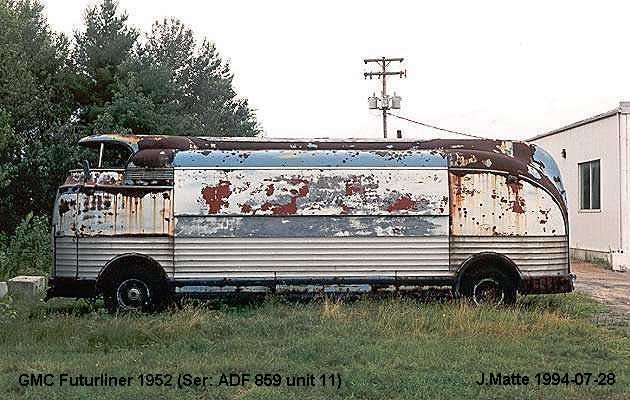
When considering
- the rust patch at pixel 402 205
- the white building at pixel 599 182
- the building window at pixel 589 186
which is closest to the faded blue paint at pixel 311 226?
the rust patch at pixel 402 205

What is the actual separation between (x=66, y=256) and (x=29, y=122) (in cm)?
1299

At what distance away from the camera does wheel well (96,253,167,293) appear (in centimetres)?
1251

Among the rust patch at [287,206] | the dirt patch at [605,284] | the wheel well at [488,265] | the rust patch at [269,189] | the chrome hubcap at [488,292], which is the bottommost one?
the dirt patch at [605,284]

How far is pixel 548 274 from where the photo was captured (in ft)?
42.5

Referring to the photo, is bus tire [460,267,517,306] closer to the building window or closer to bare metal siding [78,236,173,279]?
bare metal siding [78,236,173,279]

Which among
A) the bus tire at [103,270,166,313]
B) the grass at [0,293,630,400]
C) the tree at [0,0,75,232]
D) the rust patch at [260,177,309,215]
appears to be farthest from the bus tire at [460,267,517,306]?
the tree at [0,0,75,232]

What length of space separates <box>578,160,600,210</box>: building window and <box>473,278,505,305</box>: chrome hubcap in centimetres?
1163

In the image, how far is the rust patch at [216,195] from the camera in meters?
12.6

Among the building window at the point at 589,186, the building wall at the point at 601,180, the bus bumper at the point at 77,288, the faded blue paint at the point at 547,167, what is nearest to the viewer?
the bus bumper at the point at 77,288

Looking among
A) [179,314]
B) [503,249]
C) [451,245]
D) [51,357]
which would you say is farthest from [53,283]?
[503,249]

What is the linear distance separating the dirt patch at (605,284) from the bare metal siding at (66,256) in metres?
8.70

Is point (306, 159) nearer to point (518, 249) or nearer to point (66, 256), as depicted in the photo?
point (518, 249)

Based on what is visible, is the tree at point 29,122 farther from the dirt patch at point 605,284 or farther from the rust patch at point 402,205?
the dirt patch at point 605,284

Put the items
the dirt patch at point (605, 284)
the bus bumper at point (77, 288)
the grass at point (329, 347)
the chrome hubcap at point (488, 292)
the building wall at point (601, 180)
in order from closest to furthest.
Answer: the grass at point (329, 347), the bus bumper at point (77, 288), the chrome hubcap at point (488, 292), the dirt patch at point (605, 284), the building wall at point (601, 180)
